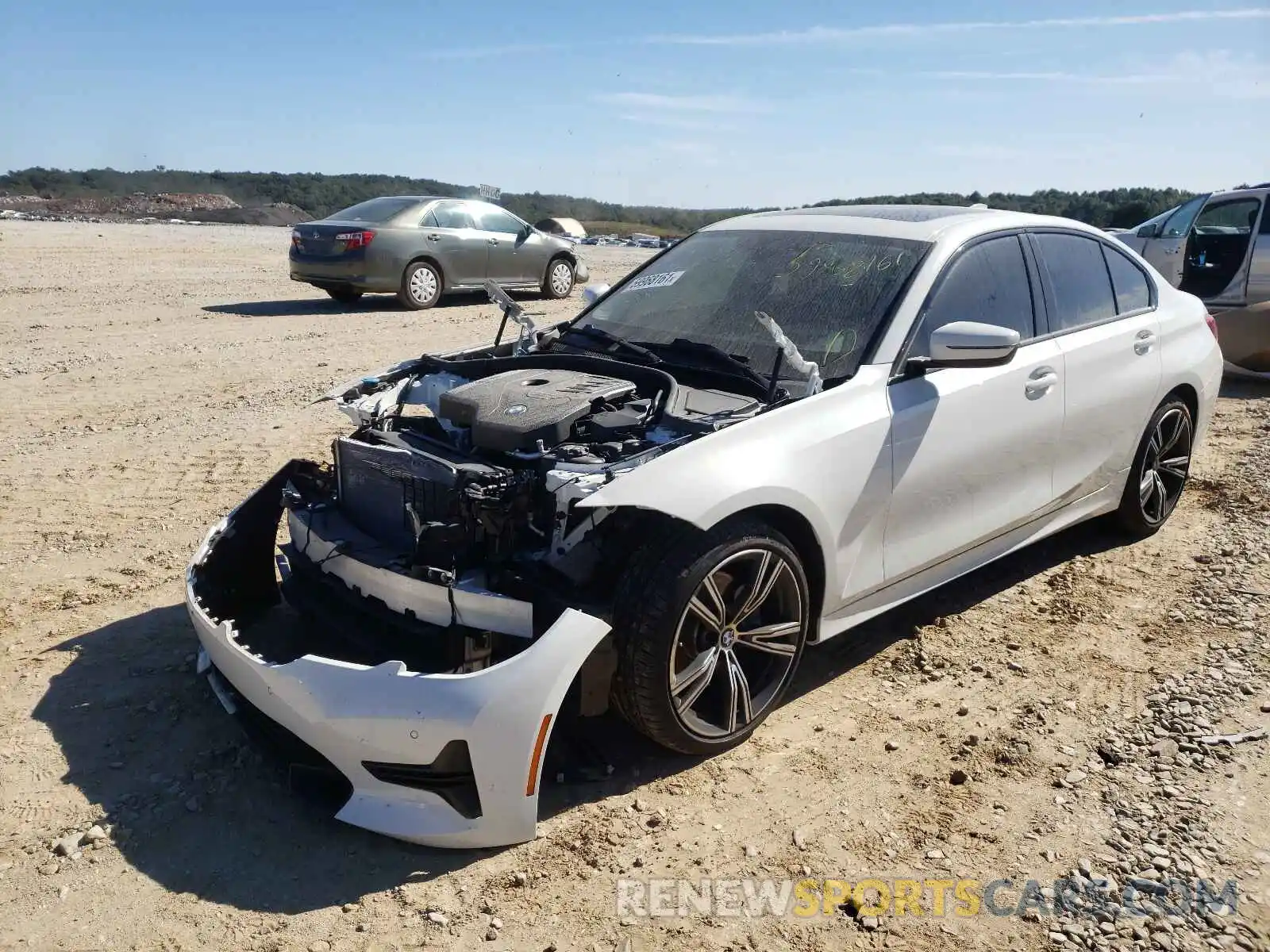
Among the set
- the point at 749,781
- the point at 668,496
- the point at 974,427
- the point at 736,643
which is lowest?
the point at 749,781

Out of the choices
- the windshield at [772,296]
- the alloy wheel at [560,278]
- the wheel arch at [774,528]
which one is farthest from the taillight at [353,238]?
the wheel arch at [774,528]

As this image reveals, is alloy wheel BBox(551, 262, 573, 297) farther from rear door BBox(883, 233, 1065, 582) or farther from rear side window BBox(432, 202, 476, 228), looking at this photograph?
rear door BBox(883, 233, 1065, 582)

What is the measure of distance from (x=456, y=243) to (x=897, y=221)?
10732 millimetres

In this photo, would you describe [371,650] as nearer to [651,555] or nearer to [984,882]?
[651,555]

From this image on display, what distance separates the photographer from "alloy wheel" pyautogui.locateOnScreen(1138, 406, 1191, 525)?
5430 mm

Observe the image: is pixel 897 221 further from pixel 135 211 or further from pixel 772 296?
pixel 135 211

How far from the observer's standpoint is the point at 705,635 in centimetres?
345

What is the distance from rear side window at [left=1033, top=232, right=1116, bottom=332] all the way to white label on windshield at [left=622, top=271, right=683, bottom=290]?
5.50 feet

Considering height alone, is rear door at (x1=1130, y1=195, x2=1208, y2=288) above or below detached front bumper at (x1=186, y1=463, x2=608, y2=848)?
above

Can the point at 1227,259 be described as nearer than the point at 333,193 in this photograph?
Yes

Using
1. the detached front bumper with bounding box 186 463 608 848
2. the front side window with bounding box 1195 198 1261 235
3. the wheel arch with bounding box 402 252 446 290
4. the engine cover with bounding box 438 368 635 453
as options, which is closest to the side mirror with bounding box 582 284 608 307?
the engine cover with bounding box 438 368 635 453

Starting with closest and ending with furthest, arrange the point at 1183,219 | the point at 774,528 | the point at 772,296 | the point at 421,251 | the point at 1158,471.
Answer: the point at 774,528, the point at 772,296, the point at 1158,471, the point at 1183,219, the point at 421,251

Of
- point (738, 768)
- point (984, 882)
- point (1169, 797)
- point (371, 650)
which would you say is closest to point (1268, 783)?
point (1169, 797)

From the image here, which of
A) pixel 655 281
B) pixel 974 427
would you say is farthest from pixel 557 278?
pixel 974 427
